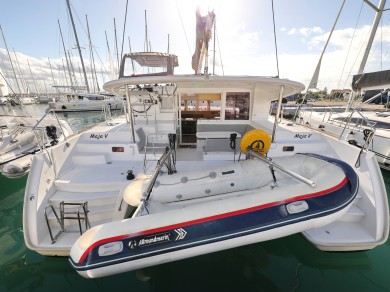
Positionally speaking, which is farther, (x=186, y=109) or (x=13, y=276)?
(x=186, y=109)

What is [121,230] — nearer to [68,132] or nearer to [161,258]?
[161,258]

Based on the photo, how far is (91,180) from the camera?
10.8 ft

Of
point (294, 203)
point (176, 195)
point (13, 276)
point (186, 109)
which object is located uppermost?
point (186, 109)

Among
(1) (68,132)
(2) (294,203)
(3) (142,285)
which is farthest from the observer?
(1) (68,132)

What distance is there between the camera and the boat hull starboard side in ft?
6.41

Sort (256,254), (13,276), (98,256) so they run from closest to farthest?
(98,256), (13,276), (256,254)

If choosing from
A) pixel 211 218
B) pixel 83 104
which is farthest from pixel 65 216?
pixel 83 104

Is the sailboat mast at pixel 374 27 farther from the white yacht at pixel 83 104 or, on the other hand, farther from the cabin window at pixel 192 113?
the white yacht at pixel 83 104

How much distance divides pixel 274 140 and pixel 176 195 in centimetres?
270

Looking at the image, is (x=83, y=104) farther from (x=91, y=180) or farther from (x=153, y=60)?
(x=91, y=180)

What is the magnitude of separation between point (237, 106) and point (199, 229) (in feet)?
14.4

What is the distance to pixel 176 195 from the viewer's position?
110 inches

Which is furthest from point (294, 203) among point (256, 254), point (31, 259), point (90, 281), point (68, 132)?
point (68, 132)

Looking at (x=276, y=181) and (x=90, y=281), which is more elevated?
(x=276, y=181)
